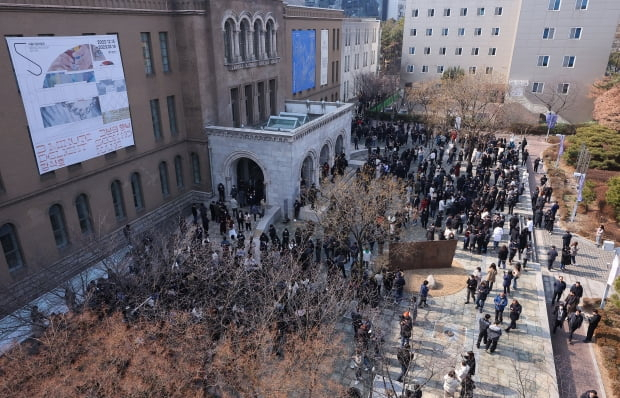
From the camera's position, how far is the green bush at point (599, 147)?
32.2 m

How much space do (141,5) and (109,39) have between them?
2758mm

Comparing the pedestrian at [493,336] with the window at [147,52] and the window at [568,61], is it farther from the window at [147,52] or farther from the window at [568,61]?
the window at [568,61]

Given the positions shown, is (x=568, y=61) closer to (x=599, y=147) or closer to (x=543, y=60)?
(x=543, y=60)

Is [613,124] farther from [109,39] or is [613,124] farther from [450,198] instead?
[109,39]

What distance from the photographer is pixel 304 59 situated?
36.8m

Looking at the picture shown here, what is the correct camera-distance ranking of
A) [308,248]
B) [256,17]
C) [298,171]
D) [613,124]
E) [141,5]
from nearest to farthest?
[308,248], [141,5], [298,171], [256,17], [613,124]

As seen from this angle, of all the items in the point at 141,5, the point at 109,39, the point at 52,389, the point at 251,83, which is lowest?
the point at 52,389

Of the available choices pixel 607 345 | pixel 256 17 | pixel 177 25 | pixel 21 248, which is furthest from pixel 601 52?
pixel 21 248

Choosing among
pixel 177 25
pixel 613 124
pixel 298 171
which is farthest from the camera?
pixel 613 124

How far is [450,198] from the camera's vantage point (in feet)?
79.6

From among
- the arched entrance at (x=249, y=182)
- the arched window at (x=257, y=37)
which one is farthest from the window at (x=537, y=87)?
the arched entrance at (x=249, y=182)

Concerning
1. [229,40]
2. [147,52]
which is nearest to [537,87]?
[229,40]

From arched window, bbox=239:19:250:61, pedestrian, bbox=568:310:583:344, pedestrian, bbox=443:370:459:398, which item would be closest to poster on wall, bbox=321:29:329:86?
arched window, bbox=239:19:250:61

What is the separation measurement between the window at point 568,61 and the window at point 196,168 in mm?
40798
